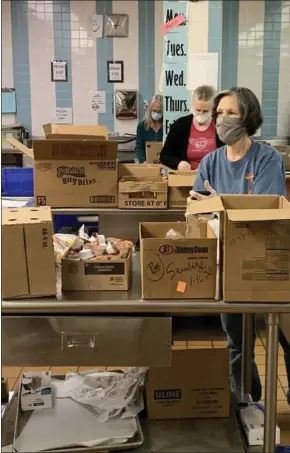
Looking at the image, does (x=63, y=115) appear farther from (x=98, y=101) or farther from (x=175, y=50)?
(x=175, y=50)

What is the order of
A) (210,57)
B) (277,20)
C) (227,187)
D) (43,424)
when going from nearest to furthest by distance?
(43,424) → (227,187) → (210,57) → (277,20)

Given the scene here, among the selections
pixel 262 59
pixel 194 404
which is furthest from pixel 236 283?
pixel 262 59

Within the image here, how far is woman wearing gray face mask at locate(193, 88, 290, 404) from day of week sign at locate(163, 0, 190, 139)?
82.3 inches

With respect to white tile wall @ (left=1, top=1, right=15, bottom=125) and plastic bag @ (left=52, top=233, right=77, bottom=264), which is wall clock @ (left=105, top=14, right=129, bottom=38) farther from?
plastic bag @ (left=52, top=233, right=77, bottom=264)

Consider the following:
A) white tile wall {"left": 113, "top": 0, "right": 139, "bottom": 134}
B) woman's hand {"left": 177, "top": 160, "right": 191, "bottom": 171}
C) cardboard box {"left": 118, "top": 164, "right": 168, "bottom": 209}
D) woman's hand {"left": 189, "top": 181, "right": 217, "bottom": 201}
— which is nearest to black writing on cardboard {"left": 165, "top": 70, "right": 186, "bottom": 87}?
woman's hand {"left": 177, "top": 160, "right": 191, "bottom": 171}

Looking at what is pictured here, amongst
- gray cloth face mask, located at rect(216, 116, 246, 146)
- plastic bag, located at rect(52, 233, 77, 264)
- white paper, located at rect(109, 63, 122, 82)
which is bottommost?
plastic bag, located at rect(52, 233, 77, 264)

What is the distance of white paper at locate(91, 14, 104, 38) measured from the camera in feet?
20.4

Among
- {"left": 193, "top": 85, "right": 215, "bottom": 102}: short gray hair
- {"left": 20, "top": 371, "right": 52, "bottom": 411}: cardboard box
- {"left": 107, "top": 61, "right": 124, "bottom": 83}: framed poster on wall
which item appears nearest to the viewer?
{"left": 20, "top": 371, "right": 52, "bottom": 411}: cardboard box

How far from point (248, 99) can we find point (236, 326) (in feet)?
3.29

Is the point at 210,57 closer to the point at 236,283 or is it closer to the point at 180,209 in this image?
the point at 180,209

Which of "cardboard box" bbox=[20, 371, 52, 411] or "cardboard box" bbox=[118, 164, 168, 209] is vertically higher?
"cardboard box" bbox=[118, 164, 168, 209]

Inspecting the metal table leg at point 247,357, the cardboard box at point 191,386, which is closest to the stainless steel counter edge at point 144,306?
the cardboard box at point 191,386

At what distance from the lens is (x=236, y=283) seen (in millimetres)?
1716

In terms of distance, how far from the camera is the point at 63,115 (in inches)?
251
